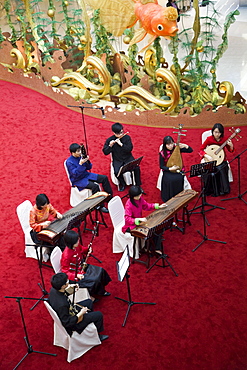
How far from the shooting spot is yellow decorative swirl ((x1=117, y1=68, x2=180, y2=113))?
28.8 ft

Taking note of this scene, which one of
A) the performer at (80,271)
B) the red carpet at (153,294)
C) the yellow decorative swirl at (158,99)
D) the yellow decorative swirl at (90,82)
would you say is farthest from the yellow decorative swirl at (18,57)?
the performer at (80,271)

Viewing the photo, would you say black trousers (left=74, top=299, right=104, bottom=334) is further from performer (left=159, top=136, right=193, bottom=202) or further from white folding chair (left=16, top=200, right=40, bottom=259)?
performer (left=159, top=136, right=193, bottom=202)

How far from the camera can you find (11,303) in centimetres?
552

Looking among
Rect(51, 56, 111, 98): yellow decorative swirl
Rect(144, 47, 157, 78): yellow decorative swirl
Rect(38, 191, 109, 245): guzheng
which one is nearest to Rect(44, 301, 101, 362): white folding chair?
Rect(38, 191, 109, 245): guzheng

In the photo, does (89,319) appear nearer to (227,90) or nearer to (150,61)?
(227,90)

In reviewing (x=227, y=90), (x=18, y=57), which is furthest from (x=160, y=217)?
(x=18, y=57)

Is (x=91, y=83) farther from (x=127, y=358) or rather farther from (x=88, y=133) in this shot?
(x=127, y=358)

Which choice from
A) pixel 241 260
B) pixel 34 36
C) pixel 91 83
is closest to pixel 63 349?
pixel 241 260

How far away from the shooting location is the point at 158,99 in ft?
30.1

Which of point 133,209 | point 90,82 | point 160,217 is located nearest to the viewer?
point 160,217

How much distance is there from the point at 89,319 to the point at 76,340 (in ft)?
0.83

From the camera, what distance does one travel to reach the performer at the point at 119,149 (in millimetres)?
7203

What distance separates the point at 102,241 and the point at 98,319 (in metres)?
1.69

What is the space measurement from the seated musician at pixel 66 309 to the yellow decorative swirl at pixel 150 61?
6.26 meters
